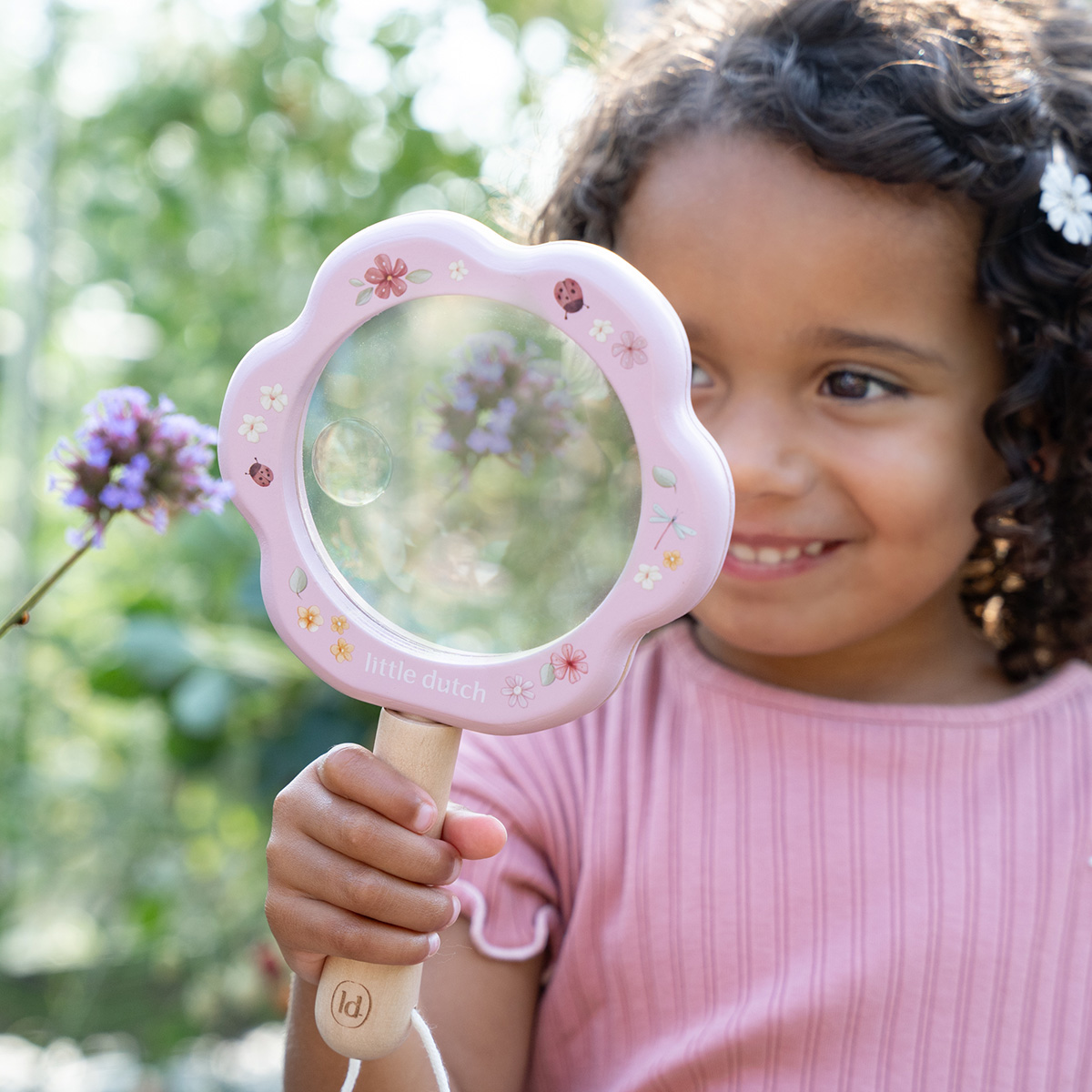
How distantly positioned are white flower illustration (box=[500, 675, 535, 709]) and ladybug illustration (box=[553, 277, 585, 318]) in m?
0.18

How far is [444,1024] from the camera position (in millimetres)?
875

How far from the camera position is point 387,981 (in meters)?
0.61

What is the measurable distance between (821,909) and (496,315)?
58 cm

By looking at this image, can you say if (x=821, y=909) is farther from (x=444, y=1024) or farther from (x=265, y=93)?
(x=265, y=93)

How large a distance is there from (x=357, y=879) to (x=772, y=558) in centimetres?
42

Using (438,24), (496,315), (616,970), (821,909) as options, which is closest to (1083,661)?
(821,909)

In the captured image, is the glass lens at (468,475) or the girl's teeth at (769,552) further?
the girl's teeth at (769,552)

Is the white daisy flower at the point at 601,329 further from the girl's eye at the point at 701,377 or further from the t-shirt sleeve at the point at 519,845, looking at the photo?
the t-shirt sleeve at the point at 519,845

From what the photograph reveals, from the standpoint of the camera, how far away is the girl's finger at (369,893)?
621mm

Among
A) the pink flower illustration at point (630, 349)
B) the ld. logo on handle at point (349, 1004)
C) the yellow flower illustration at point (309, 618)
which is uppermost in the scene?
the pink flower illustration at point (630, 349)

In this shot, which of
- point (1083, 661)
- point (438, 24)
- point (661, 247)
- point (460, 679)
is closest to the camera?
point (460, 679)

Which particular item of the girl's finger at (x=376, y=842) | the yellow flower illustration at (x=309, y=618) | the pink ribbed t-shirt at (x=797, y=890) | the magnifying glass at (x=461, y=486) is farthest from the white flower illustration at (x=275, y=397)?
the pink ribbed t-shirt at (x=797, y=890)

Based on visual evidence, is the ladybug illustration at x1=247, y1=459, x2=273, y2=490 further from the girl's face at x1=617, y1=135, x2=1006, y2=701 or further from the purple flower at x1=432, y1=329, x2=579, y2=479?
the girl's face at x1=617, y1=135, x2=1006, y2=701

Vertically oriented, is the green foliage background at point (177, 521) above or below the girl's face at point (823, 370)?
below
